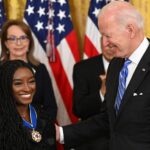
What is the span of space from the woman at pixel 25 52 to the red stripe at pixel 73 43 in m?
0.64

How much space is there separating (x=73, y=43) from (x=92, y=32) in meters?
0.22

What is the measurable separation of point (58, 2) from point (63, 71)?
0.69 metres

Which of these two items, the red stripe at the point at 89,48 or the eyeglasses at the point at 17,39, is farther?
the red stripe at the point at 89,48

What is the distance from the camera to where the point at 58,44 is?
4648mm

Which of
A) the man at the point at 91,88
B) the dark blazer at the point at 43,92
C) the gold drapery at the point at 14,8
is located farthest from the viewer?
the gold drapery at the point at 14,8

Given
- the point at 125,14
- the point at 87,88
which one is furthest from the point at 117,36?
the point at 87,88

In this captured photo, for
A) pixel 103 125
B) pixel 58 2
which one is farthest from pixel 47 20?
pixel 103 125

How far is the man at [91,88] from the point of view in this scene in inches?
142

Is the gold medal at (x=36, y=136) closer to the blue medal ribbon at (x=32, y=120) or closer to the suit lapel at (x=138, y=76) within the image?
the blue medal ribbon at (x=32, y=120)

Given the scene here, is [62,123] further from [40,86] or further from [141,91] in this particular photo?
[141,91]

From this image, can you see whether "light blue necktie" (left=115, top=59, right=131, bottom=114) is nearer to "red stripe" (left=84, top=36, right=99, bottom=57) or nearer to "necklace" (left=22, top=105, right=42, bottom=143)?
"necklace" (left=22, top=105, right=42, bottom=143)

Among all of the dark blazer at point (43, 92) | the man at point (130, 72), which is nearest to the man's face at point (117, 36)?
the man at point (130, 72)

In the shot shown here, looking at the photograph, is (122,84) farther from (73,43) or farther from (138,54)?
(73,43)

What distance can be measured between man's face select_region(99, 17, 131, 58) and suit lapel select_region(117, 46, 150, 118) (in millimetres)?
102
